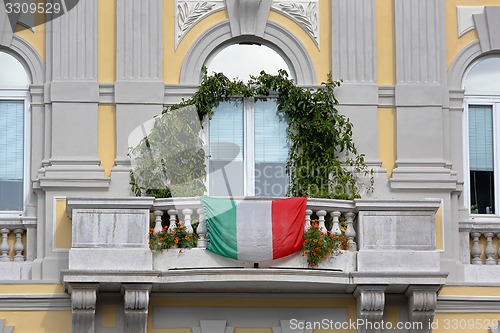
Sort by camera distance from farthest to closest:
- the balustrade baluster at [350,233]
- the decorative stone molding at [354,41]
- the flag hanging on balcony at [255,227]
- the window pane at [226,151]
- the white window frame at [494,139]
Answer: the white window frame at [494,139] < the decorative stone molding at [354,41] < the window pane at [226,151] < the balustrade baluster at [350,233] < the flag hanging on balcony at [255,227]

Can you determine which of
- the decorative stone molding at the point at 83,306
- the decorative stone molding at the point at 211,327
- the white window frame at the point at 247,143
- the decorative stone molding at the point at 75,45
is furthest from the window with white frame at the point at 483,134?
the decorative stone molding at the point at 83,306

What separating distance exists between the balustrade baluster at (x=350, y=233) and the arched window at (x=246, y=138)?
1.44 meters

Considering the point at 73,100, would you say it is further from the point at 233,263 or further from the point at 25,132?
the point at 233,263

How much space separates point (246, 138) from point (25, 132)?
3363 millimetres

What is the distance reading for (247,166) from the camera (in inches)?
1103

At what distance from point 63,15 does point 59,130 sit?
1.82 meters

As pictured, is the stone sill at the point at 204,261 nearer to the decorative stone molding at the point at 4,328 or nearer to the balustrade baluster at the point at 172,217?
the balustrade baluster at the point at 172,217

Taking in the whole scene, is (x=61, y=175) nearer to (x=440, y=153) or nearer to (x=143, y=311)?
(x=143, y=311)

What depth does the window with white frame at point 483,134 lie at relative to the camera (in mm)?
28391

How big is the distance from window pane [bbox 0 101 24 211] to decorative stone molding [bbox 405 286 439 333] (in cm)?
604

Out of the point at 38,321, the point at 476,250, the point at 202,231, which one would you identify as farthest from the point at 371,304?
the point at 38,321

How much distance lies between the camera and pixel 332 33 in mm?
28297

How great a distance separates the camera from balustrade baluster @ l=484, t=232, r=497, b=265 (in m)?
27.8

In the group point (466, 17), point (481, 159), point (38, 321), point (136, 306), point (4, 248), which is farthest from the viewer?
point (466, 17)
